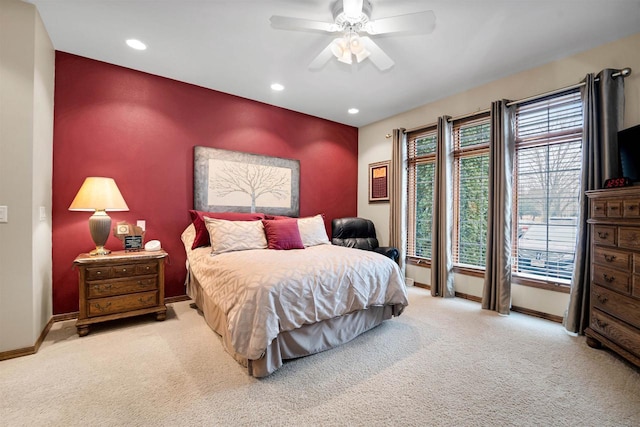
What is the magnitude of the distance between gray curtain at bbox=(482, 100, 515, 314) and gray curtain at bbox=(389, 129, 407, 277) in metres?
1.34

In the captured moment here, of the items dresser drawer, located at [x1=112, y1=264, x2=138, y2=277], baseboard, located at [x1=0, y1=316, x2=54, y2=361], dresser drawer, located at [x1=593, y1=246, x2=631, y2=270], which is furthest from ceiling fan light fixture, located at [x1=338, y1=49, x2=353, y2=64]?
baseboard, located at [x1=0, y1=316, x2=54, y2=361]

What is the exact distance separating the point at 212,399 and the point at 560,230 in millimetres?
3654

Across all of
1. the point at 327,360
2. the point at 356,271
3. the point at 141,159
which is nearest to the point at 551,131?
the point at 356,271

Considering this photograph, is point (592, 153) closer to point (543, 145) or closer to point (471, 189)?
point (543, 145)

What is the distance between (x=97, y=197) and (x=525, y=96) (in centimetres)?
471

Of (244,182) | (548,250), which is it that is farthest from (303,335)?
(548,250)

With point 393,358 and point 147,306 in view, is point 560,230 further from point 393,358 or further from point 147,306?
point 147,306

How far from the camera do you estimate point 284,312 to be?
1.96 meters

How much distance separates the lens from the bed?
6.14 ft

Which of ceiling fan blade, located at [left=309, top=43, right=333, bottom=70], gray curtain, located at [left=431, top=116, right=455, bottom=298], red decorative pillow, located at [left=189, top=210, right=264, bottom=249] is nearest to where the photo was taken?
ceiling fan blade, located at [left=309, top=43, right=333, bottom=70]

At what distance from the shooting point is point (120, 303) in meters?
2.63

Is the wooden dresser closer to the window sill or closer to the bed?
the window sill

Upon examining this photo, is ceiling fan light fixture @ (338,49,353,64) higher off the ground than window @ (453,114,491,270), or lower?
higher

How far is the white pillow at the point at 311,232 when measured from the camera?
11.4ft
